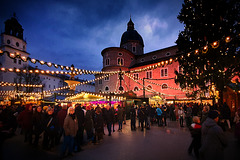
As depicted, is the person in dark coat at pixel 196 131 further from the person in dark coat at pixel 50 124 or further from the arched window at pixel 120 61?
the arched window at pixel 120 61

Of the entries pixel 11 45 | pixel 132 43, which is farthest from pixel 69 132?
pixel 11 45

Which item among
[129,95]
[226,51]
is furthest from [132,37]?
[226,51]

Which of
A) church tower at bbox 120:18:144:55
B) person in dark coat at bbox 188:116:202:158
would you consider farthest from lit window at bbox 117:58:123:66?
person in dark coat at bbox 188:116:202:158

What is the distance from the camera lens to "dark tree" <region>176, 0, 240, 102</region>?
11117mm

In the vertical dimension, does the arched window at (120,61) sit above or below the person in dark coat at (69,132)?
above

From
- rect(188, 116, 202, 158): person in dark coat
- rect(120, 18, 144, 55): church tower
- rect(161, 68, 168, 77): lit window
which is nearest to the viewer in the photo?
rect(188, 116, 202, 158): person in dark coat

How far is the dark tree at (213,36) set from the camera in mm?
11117

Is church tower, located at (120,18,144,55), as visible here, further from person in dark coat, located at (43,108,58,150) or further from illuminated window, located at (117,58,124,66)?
person in dark coat, located at (43,108,58,150)

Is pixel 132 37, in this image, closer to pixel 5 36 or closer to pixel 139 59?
pixel 139 59

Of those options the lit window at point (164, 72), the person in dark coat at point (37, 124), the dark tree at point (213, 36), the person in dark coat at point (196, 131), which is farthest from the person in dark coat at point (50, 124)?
the lit window at point (164, 72)

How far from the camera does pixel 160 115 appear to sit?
454 inches

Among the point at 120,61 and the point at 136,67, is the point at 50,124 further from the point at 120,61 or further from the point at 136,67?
the point at 120,61

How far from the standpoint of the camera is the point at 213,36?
12070 mm

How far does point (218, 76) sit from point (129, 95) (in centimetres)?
926
